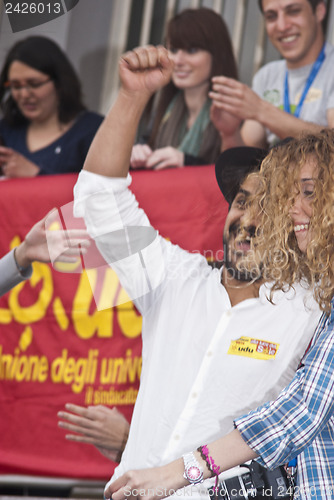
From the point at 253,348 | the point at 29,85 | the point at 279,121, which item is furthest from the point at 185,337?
the point at 29,85

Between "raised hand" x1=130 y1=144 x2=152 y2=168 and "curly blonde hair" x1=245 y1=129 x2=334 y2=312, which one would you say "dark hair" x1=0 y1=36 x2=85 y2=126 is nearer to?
"raised hand" x1=130 y1=144 x2=152 y2=168

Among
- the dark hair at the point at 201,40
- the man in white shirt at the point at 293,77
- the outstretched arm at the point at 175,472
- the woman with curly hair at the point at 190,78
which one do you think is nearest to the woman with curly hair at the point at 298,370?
the outstretched arm at the point at 175,472

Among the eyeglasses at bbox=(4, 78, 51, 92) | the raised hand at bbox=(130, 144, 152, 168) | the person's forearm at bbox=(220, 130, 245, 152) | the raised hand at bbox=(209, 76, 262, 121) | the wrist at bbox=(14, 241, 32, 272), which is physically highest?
the raised hand at bbox=(209, 76, 262, 121)

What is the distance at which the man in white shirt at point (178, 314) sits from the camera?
4.77 ft

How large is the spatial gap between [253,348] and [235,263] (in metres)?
0.23

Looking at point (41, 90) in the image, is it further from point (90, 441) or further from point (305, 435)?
point (305, 435)

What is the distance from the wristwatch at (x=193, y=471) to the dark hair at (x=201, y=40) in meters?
1.32

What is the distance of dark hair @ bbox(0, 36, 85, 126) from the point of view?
247cm

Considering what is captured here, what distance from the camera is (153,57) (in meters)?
1.52

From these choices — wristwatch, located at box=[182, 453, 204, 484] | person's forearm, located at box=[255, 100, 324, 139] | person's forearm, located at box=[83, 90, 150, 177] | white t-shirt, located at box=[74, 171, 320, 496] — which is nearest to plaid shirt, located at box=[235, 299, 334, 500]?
wristwatch, located at box=[182, 453, 204, 484]

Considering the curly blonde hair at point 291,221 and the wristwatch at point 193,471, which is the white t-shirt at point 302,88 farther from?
the wristwatch at point 193,471

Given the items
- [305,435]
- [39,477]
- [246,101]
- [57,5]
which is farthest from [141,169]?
[305,435]

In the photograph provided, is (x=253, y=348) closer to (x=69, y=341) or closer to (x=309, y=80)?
(x=69, y=341)

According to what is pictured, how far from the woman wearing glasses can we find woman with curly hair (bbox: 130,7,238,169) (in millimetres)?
285
